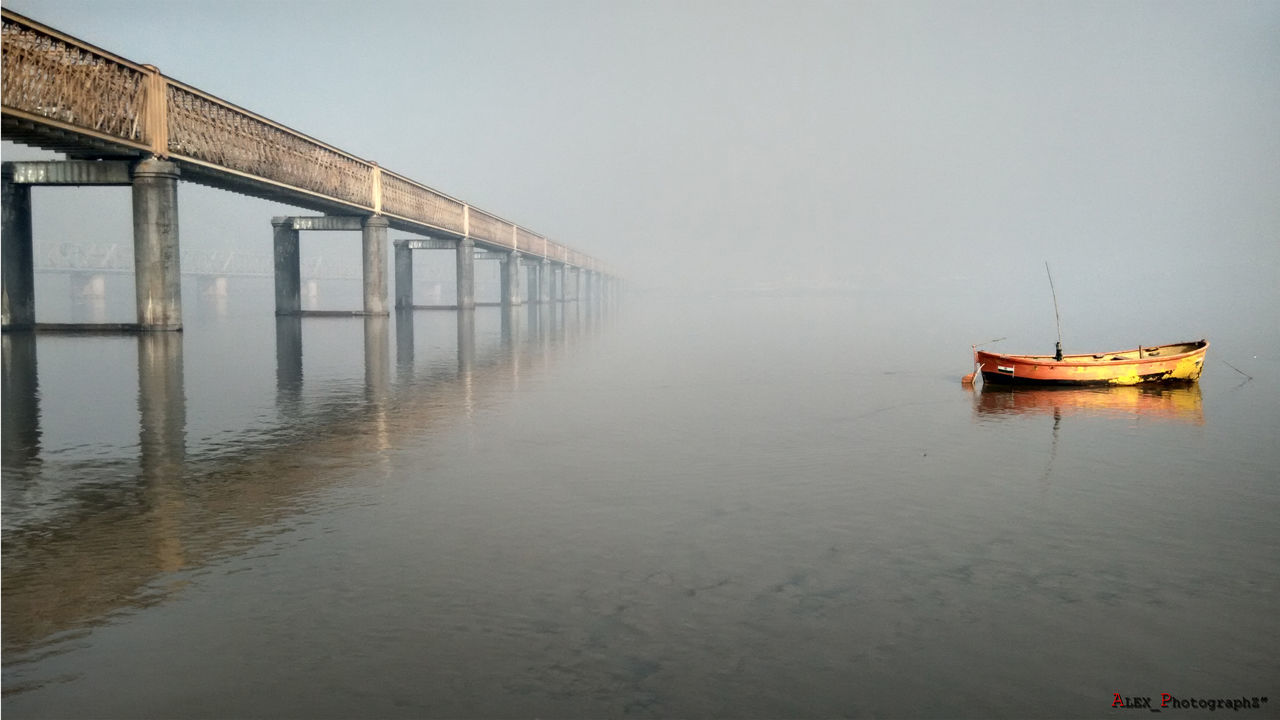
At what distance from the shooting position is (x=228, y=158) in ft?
124

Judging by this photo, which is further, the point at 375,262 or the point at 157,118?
the point at 375,262

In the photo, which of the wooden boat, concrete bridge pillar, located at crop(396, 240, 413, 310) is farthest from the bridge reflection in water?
concrete bridge pillar, located at crop(396, 240, 413, 310)

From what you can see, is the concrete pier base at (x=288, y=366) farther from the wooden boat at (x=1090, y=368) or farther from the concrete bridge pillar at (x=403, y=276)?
the concrete bridge pillar at (x=403, y=276)

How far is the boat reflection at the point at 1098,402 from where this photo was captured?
21.1m

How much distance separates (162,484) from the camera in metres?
12.1

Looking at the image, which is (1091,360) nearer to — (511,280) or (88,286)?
(511,280)

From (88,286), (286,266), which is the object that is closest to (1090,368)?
(286,266)

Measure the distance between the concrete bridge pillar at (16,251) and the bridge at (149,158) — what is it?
0.14ft

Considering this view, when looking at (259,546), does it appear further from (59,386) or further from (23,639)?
(59,386)

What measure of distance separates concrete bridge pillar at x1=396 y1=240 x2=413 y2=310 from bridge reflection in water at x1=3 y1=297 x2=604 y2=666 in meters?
49.3

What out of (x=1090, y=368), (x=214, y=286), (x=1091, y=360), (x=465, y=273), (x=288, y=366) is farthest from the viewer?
(x=214, y=286)

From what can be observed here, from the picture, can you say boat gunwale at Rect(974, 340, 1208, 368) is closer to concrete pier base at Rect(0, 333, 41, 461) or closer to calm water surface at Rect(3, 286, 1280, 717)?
calm water surface at Rect(3, 286, 1280, 717)

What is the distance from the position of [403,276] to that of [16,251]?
38767 millimetres

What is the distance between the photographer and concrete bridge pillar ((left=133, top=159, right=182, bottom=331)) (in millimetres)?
34188
